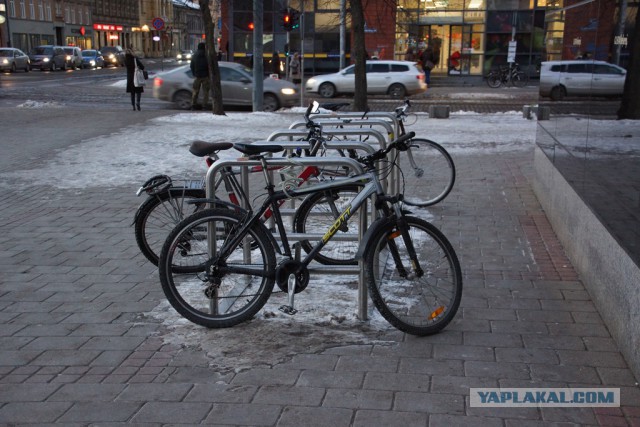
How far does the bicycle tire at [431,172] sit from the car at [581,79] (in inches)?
55.3

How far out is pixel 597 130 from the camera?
237 inches

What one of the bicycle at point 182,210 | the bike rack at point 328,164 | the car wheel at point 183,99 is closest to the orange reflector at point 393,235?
the bike rack at point 328,164

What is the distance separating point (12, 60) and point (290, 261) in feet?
158

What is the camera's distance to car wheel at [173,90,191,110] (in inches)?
924

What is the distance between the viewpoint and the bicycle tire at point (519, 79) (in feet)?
120

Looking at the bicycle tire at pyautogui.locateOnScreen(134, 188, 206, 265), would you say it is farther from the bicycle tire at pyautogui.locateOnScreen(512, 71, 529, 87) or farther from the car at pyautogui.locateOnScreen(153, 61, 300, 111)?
the bicycle tire at pyautogui.locateOnScreen(512, 71, 529, 87)

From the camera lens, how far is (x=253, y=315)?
200 inches

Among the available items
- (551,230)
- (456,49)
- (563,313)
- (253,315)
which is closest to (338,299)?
(253,315)

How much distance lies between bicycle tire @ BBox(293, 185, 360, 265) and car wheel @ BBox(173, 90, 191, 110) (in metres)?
17.9

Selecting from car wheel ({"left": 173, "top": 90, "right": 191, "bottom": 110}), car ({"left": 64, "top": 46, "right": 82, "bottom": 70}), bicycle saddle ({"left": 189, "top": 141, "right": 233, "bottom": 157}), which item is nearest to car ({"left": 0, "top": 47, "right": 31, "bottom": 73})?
car ({"left": 64, "top": 46, "right": 82, "bottom": 70})

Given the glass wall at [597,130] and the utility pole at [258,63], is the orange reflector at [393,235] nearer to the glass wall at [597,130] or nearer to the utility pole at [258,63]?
the glass wall at [597,130]

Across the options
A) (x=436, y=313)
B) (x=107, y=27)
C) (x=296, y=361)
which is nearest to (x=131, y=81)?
(x=436, y=313)

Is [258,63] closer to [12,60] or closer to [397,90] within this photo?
[397,90]

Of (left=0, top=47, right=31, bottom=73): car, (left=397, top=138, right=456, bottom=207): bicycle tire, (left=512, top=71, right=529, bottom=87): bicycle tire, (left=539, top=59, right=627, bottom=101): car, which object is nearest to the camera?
(left=539, top=59, right=627, bottom=101): car
